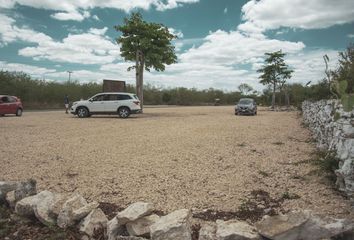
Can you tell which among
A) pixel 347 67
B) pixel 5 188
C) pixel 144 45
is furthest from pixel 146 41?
pixel 5 188

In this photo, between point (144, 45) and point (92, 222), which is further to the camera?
point (144, 45)

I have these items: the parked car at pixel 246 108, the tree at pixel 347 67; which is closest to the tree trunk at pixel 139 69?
the parked car at pixel 246 108

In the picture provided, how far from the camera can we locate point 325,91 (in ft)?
49.3

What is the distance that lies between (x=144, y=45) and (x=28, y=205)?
2101cm

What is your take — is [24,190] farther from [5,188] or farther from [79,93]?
[79,93]

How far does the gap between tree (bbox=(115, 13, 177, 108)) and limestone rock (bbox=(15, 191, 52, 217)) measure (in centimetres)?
2090

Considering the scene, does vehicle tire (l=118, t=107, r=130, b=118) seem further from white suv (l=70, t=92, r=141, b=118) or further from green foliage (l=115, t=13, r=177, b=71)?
green foliage (l=115, t=13, r=177, b=71)

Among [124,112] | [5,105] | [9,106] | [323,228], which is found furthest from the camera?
[9,106]

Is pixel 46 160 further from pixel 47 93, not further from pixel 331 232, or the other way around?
pixel 47 93

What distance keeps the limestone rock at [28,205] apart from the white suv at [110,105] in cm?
1760

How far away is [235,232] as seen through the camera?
344 cm

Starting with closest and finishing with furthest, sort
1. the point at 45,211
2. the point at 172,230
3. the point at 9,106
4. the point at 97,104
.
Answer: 1. the point at 172,230
2. the point at 45,211
3. the point at 97,104
4. the point at 9,106

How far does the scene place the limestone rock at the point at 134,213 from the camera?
3902mm

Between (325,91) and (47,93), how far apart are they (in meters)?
36.1
